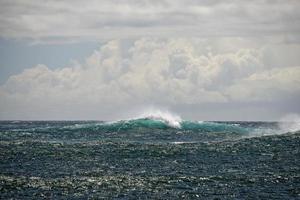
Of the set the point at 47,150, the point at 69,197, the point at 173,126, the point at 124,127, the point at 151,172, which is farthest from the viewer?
the point at 173,126

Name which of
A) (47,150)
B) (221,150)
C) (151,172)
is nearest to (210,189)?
(151,172)

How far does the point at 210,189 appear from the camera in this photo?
166 ft

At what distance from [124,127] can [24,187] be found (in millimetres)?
111228

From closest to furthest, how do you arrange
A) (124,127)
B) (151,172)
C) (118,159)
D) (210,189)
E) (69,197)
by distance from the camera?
(69,197) < (210,189) < (151,172) < (118,159) < (124,127)

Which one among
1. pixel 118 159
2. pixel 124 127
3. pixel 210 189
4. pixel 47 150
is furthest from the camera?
pixel 124 127

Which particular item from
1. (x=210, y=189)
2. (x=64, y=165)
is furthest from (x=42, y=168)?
(x=210, y=189)

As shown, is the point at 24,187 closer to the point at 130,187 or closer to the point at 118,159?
the point at 130,187

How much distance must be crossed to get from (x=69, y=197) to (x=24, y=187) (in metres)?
6.41

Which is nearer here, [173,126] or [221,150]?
[221,150]

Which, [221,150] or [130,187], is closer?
[130,187]

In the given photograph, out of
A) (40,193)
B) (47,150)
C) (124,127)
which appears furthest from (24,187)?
(124,127)

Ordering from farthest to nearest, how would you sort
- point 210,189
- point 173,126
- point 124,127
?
point 173,126 → point 124,127 → point 210,189

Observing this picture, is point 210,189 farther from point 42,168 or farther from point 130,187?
point 42,168

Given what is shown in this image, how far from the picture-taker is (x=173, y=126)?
178 meters
